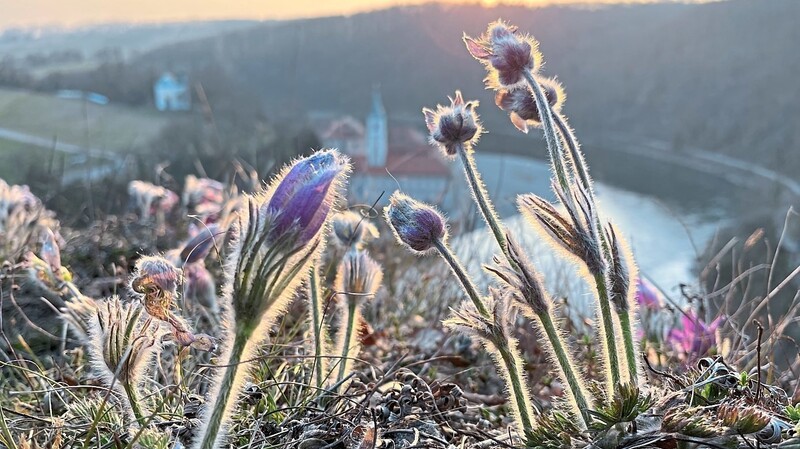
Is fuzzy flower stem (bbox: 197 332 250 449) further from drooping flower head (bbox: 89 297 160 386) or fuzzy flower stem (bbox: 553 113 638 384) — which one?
fuzzy flower stem (bbox: 553 113 638 384)

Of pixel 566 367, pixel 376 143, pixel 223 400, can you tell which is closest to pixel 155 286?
pixel 223 400

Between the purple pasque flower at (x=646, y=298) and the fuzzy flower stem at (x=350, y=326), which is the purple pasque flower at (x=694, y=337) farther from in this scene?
the fuzzy flower stem at (x=350, y=326)

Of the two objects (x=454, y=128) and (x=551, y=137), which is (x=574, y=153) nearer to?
(x=551, y=137)

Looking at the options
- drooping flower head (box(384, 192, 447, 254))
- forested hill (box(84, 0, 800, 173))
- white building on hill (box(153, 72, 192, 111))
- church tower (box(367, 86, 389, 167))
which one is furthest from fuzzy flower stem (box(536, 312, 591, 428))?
forested hill (box(84, 0, 800, 173))

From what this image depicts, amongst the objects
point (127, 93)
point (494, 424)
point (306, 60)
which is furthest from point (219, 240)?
point (306, 60)

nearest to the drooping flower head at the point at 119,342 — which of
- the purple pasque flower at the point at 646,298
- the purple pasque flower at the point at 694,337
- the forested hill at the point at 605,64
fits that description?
the purple pasque flower at the point at 694,337
